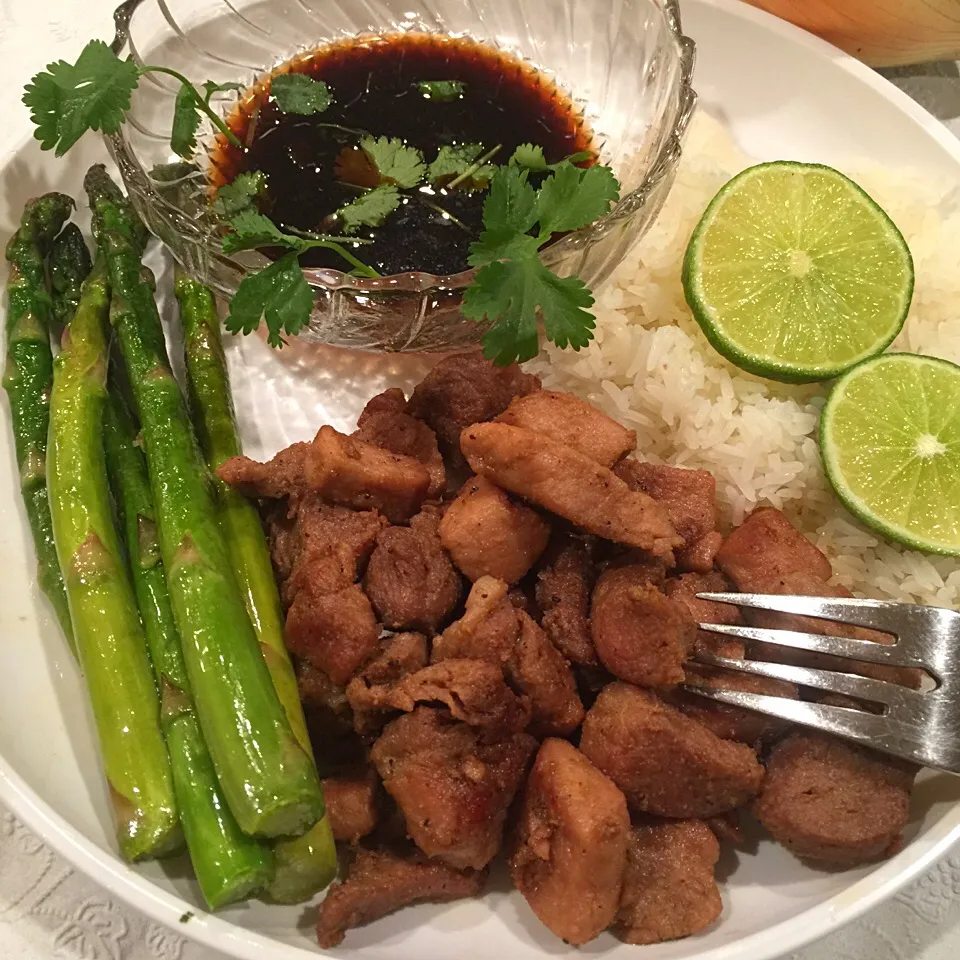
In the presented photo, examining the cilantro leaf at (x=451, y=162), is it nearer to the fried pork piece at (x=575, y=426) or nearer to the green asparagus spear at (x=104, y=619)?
the fried pork piece at (x=575, y=426)

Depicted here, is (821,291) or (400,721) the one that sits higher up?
(821,291)

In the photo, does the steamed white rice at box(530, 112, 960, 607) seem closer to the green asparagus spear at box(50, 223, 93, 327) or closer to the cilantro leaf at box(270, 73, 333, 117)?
the cilantro leaf at box(270, 73, 333, 117)

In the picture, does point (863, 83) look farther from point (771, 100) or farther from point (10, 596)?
point (10, 596)

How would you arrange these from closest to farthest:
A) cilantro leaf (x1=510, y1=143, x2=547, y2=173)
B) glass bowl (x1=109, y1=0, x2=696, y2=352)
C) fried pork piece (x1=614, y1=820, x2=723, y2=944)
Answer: fried pork piece (x1=614, y1=820, x2=723, y2=944) < glass bowl (x1=109, y1=0, x2=696, y2=352) < cilantro leaf (x1=510, y1=143, x2=547, y2=173)

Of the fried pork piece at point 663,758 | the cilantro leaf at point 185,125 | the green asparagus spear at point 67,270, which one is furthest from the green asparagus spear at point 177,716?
the cilantro leaf at point 185,125

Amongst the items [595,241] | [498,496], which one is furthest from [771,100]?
[498,496]

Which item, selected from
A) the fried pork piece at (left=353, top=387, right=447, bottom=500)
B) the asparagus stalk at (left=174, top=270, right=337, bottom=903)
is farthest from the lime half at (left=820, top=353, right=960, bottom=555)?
the asparagus stalk at (left=174, top=270, right=337, bottom=903)

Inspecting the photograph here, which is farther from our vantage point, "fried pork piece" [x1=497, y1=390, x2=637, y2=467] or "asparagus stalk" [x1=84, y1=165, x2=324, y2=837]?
"fried pork piece" [x1=497, y1=390, x2=637, y2=467]
